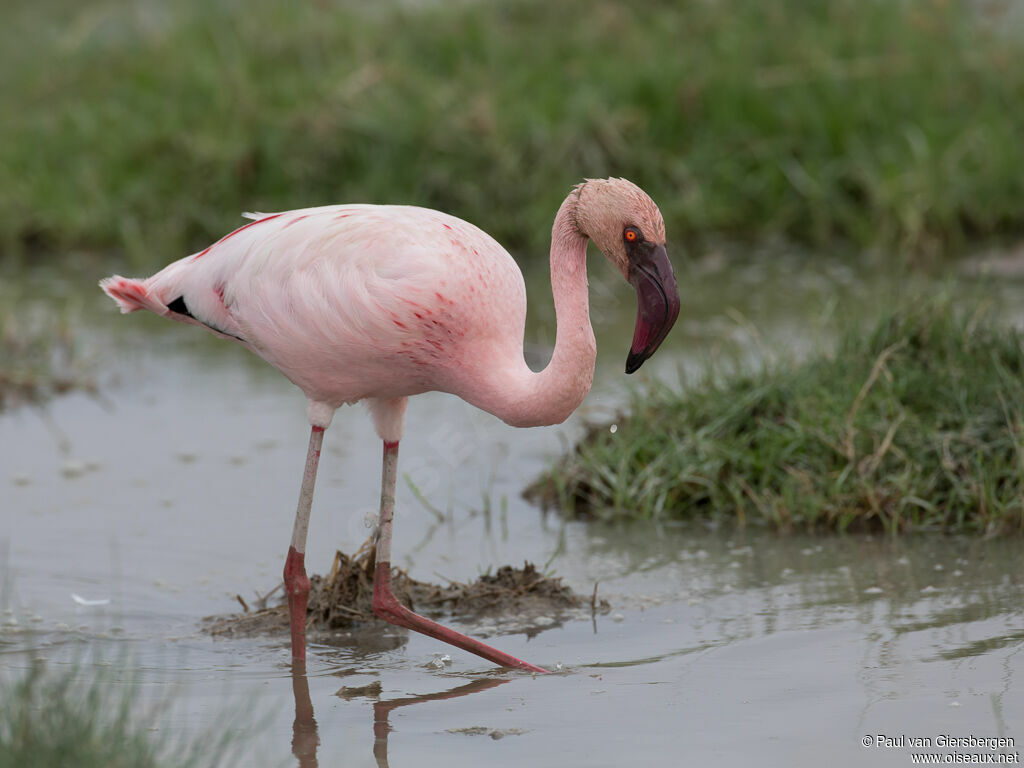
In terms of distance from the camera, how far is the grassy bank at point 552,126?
9.78 metres

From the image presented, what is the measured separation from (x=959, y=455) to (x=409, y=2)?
7413mm

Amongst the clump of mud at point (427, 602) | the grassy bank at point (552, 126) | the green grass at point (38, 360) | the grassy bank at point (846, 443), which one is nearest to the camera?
the clump of mud at point (427, 602)

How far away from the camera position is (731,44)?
10.7 meters

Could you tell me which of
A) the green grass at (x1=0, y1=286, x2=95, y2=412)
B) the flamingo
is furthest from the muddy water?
the flamingo

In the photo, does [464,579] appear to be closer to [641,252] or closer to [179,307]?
[179,307]

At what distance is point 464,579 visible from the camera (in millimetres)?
5645

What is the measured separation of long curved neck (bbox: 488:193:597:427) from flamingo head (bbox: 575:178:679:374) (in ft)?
0.37

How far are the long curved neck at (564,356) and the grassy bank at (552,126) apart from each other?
16.3 ft

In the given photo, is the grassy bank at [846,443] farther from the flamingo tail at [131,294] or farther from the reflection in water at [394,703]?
the flamingo tail at [131,294]

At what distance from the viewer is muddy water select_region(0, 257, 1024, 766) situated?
4105 millimetres

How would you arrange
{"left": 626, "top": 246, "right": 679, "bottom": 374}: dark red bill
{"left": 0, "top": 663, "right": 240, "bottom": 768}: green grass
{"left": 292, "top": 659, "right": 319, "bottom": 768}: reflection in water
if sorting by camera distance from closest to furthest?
{"left": 0, "top": 663, "right": 240, "bottom": 768}: green grass
{"left": 292, "top": 659, "right": 319, "bottom": 768}: reflection in water
{"left": 626, "top": 246, "right": 679, "bottom": 374}: dark red bill

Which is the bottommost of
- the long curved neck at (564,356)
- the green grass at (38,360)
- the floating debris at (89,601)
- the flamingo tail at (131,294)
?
the floating debris at (89,601)

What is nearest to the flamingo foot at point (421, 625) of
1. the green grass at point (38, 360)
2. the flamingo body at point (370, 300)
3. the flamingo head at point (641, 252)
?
the flamingo body at point (370, 300)

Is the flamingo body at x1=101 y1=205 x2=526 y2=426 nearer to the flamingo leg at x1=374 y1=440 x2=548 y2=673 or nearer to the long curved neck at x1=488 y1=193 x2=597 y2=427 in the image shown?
the long curved neck at x1=488 y1=193 x2=597 y2=427
